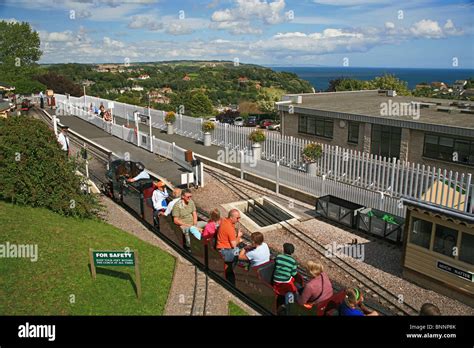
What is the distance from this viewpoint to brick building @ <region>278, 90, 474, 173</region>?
14.6 m

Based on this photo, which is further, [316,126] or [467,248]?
[316,126]

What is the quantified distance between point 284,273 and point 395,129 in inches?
441

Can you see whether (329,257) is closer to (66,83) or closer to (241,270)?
(241,270)

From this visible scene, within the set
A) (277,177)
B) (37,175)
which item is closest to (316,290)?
(37,175)

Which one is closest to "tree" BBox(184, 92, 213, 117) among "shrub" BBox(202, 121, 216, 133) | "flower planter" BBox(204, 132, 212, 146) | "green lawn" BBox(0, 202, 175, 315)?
"shrub" BBox(202, 121, 216, 133)

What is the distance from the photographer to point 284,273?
732 centimetres

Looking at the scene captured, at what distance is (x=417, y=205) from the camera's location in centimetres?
894

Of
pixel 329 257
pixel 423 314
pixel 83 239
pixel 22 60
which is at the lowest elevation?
pixel 329 257

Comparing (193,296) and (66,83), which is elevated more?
(66,83)

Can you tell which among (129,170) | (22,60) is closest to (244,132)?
(129,170)

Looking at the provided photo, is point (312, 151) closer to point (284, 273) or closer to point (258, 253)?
point (258, 253)

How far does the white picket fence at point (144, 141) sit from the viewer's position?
62.5 ft

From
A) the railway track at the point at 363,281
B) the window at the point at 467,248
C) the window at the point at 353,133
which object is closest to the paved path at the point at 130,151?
the railway track at the point at 363,281
